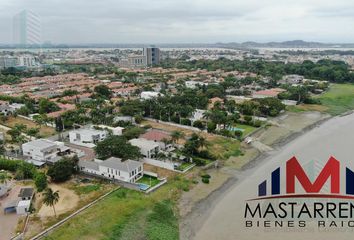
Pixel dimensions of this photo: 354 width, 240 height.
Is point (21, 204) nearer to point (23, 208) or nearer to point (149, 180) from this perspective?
point (23, 208)

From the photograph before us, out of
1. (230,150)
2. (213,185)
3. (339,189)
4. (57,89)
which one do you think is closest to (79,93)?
(57,89)

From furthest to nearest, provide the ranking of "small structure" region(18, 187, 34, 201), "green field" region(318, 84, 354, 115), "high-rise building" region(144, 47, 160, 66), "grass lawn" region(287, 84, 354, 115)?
"high-rise building" region(144, 47, 160, 66), "green field" region(318, 84, 354, 115), "grass lawn" region(287, 84, 354, 115), "small structure" region(18, 187, 34, 201)

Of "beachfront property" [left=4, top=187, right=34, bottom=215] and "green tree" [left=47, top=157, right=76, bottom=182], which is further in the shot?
"green tree" [left=47, top=157, right=76, bottom=182]

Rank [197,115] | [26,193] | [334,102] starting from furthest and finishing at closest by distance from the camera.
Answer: [334,102]
[197,115]
[26,193]

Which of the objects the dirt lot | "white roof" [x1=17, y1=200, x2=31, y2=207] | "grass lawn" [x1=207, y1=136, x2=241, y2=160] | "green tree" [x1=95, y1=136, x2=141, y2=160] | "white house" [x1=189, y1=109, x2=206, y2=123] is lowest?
the dirt lot

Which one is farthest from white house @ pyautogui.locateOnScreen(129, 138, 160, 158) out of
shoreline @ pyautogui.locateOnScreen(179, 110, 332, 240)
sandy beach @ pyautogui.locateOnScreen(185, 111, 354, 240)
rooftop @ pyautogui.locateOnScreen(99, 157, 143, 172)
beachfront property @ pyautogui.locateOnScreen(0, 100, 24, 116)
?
beachfront property @ pyautogui.locateOnScreen(0, 100, 24, 116)

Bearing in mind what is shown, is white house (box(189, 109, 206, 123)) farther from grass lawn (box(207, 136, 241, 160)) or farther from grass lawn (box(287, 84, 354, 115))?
grass lawn (box(287, 84, 354, 115))

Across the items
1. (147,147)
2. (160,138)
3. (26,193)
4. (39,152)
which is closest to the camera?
(26,193)

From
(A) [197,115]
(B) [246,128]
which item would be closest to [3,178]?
(A) [197,115]
